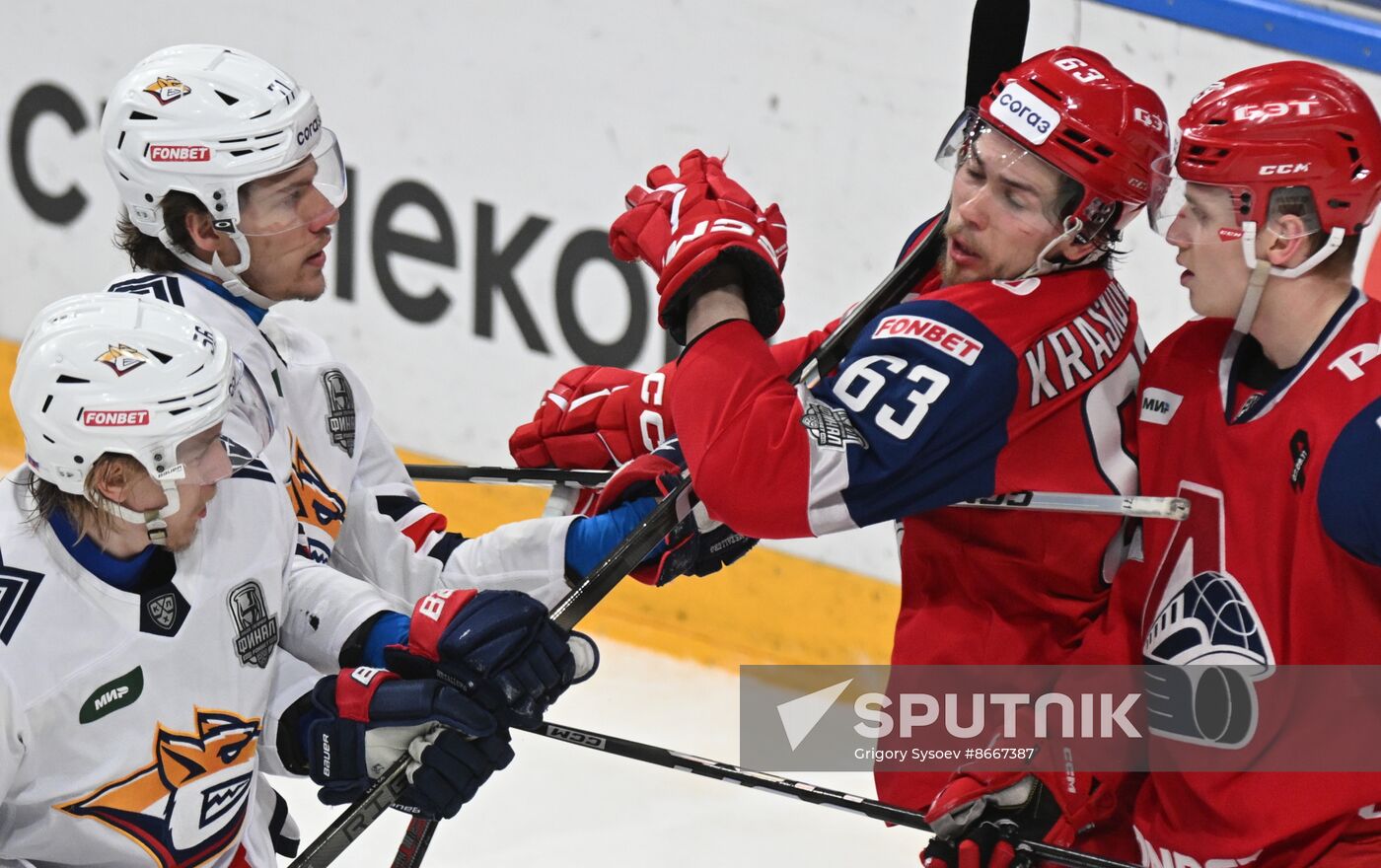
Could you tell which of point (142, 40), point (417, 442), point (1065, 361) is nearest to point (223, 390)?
point (1065, 361)

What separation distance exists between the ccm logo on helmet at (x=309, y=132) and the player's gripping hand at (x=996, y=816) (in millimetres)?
1189

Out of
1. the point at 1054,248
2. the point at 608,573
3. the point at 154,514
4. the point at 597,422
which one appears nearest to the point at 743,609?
the point at 597,422

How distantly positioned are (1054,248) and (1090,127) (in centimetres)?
15

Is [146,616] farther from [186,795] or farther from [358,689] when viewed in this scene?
[358,689]

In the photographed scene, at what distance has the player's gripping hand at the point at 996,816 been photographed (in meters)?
2.24

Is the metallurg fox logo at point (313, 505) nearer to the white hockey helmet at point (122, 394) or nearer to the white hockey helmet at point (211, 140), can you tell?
the white hockey helmet at point (211, 140)

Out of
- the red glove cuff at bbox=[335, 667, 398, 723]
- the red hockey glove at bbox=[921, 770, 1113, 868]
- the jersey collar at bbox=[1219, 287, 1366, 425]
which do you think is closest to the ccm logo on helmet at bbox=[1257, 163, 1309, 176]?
the jersey collar at bbox=[1219, 287, 1366, 425]

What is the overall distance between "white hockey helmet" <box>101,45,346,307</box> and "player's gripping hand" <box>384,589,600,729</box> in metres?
0.54

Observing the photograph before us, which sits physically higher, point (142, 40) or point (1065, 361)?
point (1065, 361)

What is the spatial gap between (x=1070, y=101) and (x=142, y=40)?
10.8 ft

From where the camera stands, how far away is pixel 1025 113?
2.15 metres

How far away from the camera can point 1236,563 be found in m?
2.04

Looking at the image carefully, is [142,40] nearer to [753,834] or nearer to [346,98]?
[346,98]

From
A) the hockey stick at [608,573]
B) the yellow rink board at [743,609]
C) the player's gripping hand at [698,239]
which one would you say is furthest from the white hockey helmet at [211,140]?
the yellow rink board at [743,609]
